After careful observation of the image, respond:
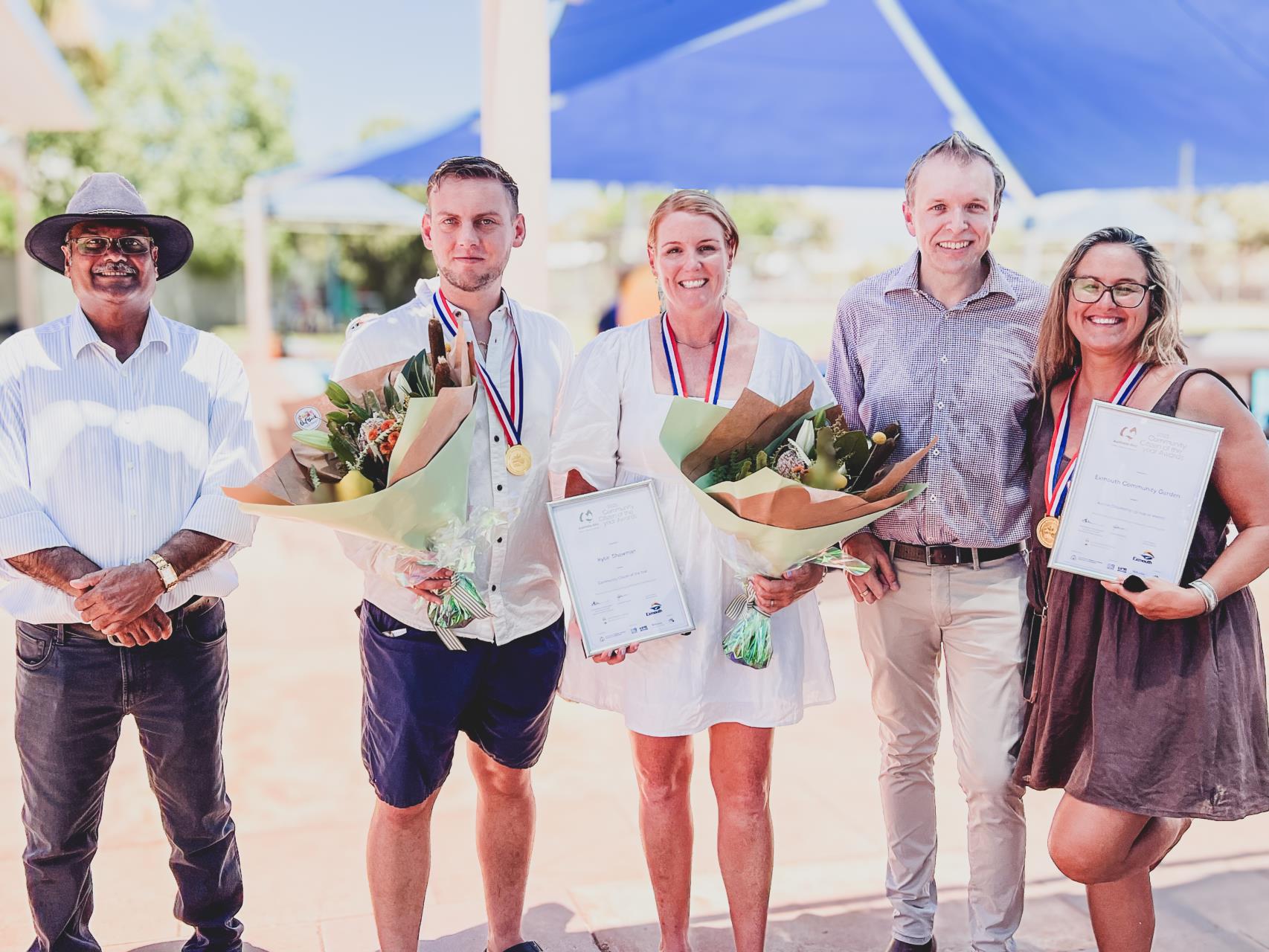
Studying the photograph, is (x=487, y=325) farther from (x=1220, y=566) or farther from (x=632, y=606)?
(x=1220, y=566)

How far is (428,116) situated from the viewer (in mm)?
59250

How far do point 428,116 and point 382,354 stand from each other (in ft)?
198

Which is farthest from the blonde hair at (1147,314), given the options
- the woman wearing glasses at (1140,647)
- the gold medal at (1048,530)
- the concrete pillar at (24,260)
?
the concrete pillar at (24,260)

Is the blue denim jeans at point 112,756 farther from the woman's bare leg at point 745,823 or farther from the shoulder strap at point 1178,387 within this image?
the shoulder strap at point 1178,387

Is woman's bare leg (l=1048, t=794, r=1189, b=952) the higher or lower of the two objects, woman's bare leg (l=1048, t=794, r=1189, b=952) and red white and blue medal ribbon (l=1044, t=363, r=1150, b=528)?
the lower

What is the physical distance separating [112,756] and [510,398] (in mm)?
1356

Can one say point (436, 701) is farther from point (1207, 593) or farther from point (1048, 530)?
point (1207, 593)

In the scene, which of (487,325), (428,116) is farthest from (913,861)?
(428,116)

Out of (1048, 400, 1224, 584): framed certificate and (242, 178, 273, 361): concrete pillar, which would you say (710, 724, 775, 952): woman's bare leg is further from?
(242, 178, 273, 361): concrete pillar

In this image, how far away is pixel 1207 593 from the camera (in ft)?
8.05

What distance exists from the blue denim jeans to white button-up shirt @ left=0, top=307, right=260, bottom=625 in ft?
0.39

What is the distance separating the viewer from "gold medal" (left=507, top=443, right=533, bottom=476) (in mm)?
2771

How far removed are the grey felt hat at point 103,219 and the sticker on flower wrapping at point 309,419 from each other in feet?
Result: 2.08

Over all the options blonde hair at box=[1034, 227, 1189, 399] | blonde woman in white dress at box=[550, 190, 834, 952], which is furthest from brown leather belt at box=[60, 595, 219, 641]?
blonde hair at box=[1034, 227, 1189, 399]
